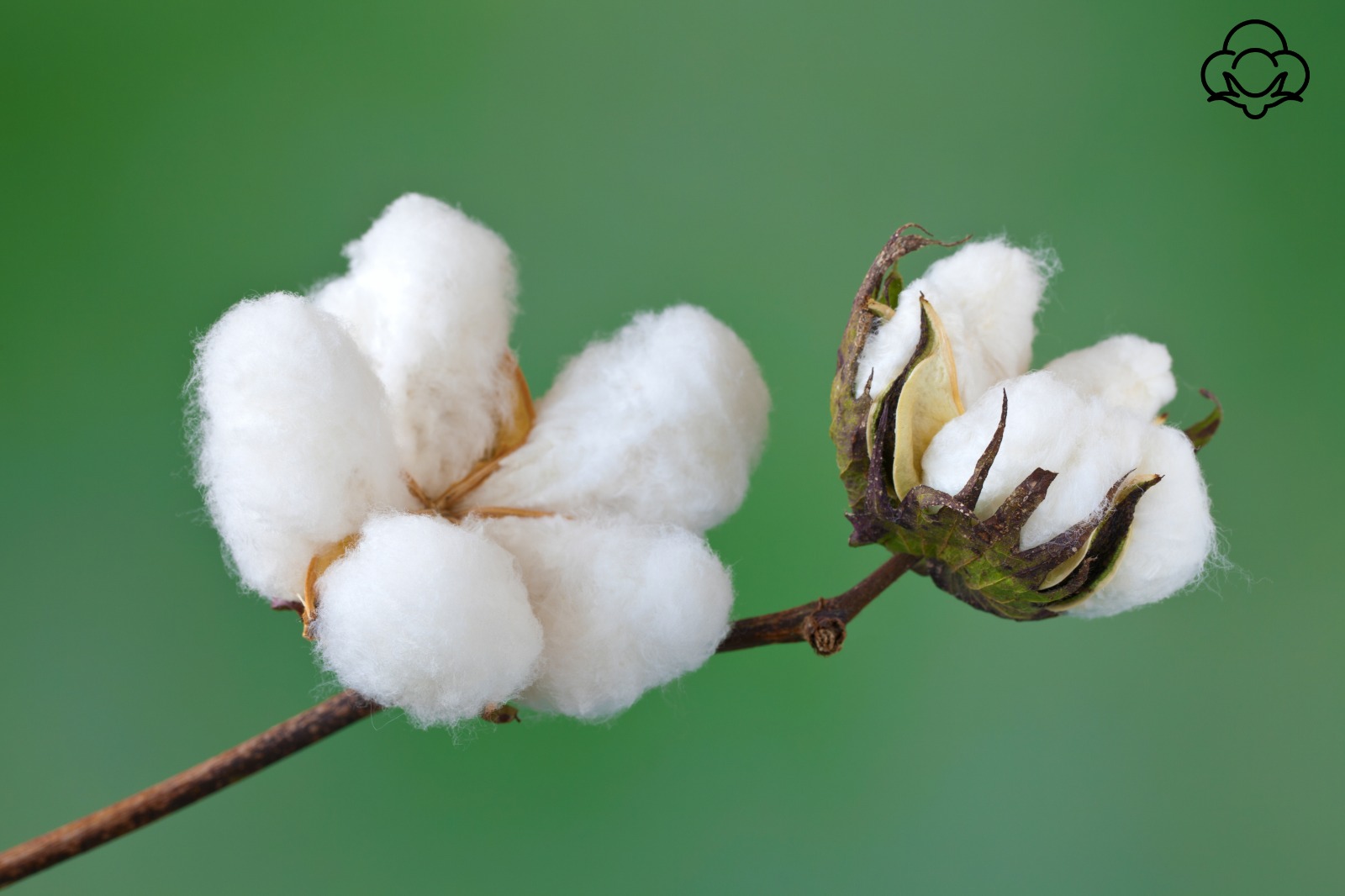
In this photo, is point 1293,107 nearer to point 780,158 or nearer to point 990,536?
point 780,158

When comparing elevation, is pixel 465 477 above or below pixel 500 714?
above

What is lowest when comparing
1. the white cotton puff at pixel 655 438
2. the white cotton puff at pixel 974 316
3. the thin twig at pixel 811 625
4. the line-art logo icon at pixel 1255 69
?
the thin twig at pixel 811 625

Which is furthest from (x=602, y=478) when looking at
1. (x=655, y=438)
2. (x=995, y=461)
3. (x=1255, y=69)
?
(x=1255, y=69)

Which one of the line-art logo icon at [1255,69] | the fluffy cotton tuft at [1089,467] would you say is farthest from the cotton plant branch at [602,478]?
the line-art logo icon at [1255,69]

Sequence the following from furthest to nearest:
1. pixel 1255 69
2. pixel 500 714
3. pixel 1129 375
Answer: pixel 1255 69, pixel 1129 375, pixel 500 714

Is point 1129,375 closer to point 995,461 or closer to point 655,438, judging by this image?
point 995,461

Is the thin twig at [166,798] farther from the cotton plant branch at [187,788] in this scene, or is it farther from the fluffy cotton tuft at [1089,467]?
the fluffy cotton tuft at [1089,467]

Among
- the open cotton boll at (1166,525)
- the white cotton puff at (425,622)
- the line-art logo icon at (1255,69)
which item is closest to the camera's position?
the white cotton puff at (425,622)

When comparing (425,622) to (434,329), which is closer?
(425,622)
